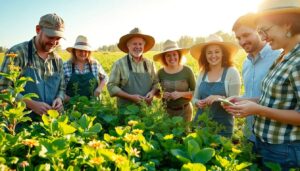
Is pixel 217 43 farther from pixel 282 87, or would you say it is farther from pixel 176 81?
pixel 282 87

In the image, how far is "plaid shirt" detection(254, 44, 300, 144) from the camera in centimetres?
178

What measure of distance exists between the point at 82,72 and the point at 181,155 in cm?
265

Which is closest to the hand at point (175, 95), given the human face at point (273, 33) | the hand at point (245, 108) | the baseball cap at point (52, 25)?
the baseball cap at point (52, 25)

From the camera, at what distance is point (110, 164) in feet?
5.10

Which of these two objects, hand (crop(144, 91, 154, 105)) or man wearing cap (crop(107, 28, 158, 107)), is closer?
hand (crop(144, 91, 154, 105))

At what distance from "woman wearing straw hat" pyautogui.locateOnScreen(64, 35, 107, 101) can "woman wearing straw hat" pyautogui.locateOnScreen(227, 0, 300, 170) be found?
246 cm

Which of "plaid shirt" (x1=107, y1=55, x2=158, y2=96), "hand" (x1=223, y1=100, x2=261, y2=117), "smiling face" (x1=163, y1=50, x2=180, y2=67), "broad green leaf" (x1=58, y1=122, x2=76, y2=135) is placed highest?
"smiling face" (x1=163, y1=50, x2=180, y2=67)

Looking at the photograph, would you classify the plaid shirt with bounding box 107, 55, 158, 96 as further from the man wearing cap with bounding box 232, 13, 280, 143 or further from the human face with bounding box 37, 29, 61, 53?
the man wearing cap with bounding box 232, 13, 280, 143

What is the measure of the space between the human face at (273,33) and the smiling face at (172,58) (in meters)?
2.13

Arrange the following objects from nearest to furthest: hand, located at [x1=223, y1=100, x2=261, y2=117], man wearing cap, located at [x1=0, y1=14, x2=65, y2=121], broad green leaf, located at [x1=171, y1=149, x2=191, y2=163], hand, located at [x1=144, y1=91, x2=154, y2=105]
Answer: broad green leaf, located at [x1=171, y1=149, x2=191, y2=163] → hand, located at [x1=223, y1=100, x2=261, y2=117] → man wearing cap, located at [x1=0, y1=14, x2=65, y2=121] → hand, located at [x1=144, y1=91, x2=154, y2=105]

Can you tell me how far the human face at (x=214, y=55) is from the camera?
3375 mm

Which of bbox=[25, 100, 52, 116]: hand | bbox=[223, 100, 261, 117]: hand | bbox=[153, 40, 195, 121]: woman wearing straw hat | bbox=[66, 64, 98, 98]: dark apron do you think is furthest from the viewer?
bbox=[66, 64, 98, 98]: dark apron

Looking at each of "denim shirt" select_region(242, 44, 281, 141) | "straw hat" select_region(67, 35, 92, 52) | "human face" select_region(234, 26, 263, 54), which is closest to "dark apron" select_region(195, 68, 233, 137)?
"denim shirt" select_region(242, 44, 281, 141)

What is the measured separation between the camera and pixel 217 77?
11.0 ft
